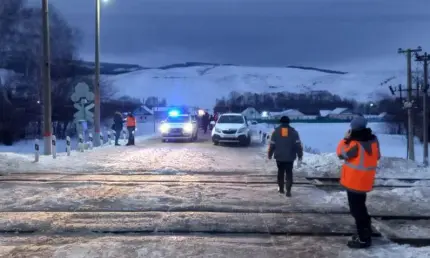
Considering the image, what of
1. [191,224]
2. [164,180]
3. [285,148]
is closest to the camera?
[191,224]

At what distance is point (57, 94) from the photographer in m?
52.8

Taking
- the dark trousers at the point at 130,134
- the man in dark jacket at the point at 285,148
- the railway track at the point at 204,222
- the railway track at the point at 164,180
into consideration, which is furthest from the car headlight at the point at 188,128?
the railway track at the point at 204,222

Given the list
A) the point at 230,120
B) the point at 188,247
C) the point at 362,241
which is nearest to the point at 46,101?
the point at 230,120

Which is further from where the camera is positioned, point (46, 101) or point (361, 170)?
point (46, 101)

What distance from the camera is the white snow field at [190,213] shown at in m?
7.22

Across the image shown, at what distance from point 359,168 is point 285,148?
4483 millimetres

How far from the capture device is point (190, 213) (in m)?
9.57

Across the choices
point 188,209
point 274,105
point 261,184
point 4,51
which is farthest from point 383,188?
point 274,105

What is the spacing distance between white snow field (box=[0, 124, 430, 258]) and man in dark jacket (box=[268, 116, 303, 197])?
1.94 feet

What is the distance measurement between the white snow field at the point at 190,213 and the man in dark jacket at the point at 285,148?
0.59 m

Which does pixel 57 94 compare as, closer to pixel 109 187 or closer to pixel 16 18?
pixel 16 18

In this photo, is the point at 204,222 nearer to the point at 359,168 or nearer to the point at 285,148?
the point at 359,168

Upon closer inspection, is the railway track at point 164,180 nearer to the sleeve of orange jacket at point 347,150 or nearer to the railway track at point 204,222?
the railway track at point 204,222

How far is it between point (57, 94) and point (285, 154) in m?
44.6
